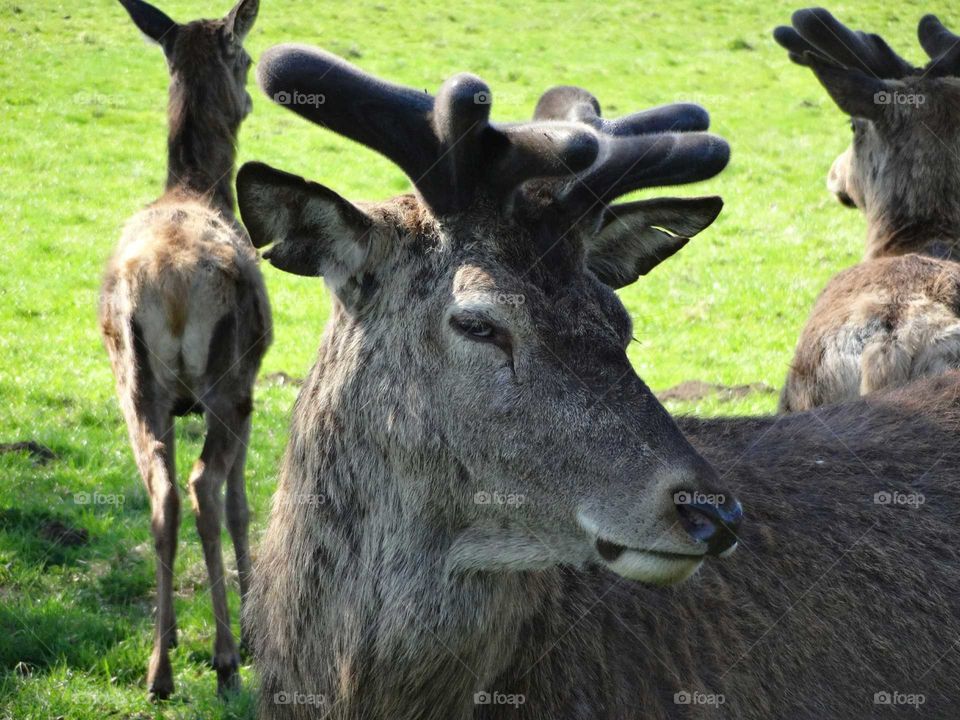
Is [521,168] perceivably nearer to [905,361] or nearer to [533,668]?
[533,668]

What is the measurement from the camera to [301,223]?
374 cm

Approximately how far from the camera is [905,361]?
6.39m

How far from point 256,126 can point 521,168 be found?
17.0m

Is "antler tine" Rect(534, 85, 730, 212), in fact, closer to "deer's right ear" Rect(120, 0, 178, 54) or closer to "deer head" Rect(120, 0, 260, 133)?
"deer head" Rect(120, 0, 260, 133)

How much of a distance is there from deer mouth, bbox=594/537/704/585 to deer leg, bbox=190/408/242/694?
328 cm

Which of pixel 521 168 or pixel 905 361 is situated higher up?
pixel 521 168

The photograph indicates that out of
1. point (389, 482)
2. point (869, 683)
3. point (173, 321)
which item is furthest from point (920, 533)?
point (173, 321)

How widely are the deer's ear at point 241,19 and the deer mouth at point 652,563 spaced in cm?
591

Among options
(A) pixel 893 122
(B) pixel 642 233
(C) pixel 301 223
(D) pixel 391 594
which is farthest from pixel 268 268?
(D) pixel 391 594

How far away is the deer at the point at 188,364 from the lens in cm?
621

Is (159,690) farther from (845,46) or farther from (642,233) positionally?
(845,46)

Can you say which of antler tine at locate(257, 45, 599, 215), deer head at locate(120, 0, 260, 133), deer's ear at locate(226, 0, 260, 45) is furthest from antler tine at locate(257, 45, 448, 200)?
deer's ear at locate(226, 0, 260, 45)

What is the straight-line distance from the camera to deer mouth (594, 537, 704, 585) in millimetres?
3240

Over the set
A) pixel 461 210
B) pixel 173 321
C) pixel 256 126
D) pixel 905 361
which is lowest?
pixel 256 126
